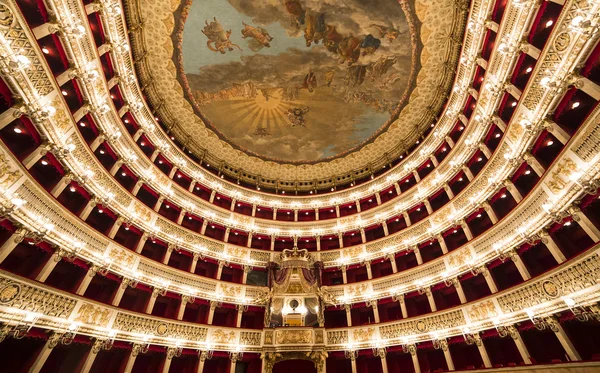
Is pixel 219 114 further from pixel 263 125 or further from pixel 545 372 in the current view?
pixel 545 372

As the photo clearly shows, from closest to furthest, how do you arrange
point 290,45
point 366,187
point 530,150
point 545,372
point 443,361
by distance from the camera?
point 545,372
point 530,150
point 443,361
point 290,45
point 366,187

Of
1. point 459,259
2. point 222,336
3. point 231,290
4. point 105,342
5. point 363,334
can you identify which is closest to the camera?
point 105,342

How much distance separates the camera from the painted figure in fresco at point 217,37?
20078 millimetres

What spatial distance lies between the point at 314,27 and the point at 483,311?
2139 centimetres

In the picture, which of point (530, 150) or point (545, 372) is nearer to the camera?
point (545, 372)

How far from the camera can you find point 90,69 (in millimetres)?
14320

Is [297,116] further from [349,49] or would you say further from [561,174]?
[561,174]

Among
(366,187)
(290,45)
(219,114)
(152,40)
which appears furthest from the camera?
(366,187)

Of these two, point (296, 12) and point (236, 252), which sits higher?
point (296, 12)

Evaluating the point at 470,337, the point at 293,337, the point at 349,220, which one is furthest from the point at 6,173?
the point at 470,337

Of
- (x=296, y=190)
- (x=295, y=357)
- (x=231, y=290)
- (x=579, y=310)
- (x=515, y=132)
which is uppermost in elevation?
(x=296, y=190)

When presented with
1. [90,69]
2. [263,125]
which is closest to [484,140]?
[263,125]

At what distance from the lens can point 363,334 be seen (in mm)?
19000

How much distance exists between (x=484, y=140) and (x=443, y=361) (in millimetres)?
14282
